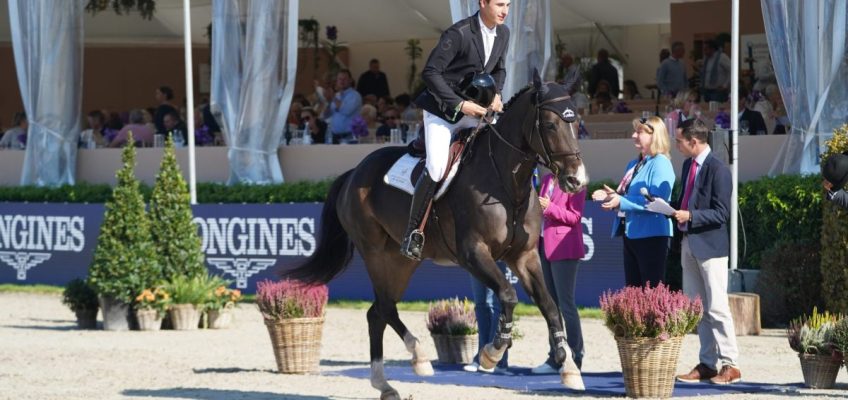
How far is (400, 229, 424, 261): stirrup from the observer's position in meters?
8.96

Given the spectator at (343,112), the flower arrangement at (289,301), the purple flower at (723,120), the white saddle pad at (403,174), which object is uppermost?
the spectator at (343,112)

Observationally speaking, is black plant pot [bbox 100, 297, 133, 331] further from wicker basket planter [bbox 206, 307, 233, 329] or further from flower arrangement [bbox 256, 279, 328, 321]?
flower arrangement [bbox 256, 279, 328, 321]

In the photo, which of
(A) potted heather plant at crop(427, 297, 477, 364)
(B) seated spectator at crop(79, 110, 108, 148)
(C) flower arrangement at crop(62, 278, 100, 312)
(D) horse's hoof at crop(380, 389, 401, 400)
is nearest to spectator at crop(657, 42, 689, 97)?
(C) flower arrangement at crop(62, 278, 100, 312)

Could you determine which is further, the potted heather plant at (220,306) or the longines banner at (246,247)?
the longines banner at (246,247)

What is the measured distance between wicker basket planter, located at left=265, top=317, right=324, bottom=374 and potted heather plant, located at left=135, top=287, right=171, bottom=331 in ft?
12.7

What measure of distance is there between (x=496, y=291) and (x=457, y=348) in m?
2.73

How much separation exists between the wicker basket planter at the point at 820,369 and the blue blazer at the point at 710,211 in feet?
2.98

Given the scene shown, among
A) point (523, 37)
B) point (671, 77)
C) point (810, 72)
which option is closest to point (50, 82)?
point (523, 37)

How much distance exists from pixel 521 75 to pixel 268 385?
6.27 meters

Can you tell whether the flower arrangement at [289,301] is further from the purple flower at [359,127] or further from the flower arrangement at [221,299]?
the purple flower at [359,127]

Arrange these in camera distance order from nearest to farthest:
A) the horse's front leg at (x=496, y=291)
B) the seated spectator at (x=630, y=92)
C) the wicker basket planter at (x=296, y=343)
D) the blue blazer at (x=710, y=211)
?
1. the horse's front leg at (x=496, y=291)
2. the blue blazer at (x=710, y=211)
3. the wicker basket planter at (x=296, y=343)
4. the seated spectator at (x=630, y=92)

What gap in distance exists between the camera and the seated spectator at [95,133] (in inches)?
822

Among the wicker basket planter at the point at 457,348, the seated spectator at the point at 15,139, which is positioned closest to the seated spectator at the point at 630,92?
the wicker basket planter at the point at 457,348

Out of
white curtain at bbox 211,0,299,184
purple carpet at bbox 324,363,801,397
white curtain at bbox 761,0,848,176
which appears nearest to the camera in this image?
purple carpet at bbox 324,363,801,397
